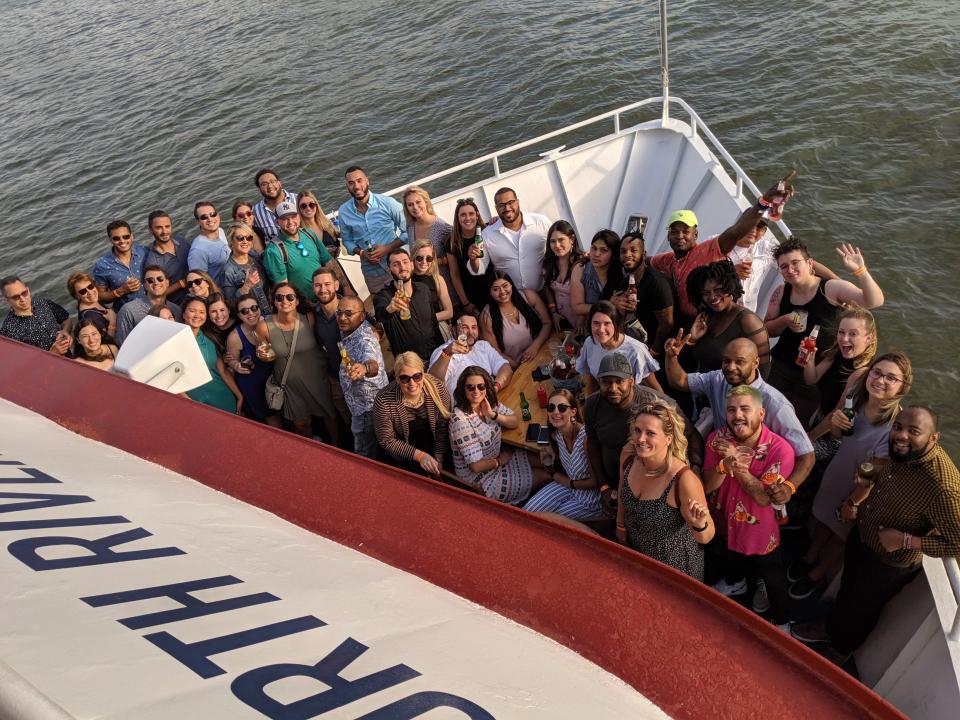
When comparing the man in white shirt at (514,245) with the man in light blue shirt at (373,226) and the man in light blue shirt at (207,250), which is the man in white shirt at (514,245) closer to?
the man in light blue shirt at (373,226)

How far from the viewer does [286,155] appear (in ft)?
52.0

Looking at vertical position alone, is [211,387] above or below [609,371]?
below

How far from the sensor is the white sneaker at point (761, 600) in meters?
4.30

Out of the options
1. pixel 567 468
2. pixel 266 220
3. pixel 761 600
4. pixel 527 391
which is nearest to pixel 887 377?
pixel 761 600

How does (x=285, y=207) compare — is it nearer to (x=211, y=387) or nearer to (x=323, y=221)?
(x=323, y=221)

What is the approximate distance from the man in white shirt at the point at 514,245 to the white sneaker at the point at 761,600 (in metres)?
2.88

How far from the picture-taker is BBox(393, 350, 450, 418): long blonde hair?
4488mm

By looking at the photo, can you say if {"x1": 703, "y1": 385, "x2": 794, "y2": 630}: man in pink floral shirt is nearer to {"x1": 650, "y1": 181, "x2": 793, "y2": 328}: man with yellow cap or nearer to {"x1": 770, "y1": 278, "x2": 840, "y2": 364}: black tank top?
{"x1": 770, "y1": 278, "x2": 840, "y2": 364}: black tank top

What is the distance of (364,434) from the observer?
17.2ft

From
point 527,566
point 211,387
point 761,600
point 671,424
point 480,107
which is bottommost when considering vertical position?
point 761,600

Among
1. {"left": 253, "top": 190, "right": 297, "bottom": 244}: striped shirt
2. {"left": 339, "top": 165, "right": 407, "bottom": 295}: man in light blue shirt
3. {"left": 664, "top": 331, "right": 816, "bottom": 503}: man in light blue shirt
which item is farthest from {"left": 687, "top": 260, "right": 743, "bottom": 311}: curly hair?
{"left": 253, "top": 190, "right": 297, "bottom": 244}: striped shirt

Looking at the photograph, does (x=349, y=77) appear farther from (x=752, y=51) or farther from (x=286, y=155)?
(x=752, y=51)

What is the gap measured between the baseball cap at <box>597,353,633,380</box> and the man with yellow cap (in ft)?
4.01

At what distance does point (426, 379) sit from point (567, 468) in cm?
106
